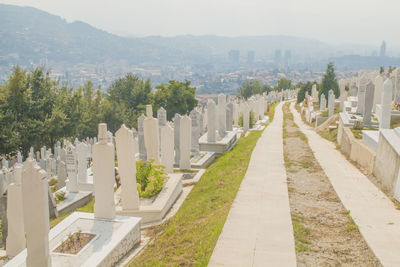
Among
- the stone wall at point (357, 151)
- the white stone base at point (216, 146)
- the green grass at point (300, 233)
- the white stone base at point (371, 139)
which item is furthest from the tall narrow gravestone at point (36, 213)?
the white stone base at point (216, 146)

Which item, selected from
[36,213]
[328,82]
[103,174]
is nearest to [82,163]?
[103,174]

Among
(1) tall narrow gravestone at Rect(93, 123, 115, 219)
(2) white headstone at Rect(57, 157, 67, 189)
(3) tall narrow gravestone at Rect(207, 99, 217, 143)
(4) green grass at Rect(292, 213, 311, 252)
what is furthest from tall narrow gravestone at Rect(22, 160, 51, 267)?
(3) tall narrow gravestone at Rect(207, 99, 217, 143)

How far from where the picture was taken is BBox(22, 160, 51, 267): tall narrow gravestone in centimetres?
508

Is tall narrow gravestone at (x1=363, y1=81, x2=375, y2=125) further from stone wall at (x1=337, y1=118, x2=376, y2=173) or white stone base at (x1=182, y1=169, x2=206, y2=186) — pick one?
white stone base at (x1=182, y1=169, x2=206, y2=186)

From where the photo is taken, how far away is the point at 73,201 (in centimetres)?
1098

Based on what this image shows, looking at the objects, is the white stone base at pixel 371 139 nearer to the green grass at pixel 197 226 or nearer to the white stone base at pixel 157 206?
the green grass at pixel 197 226

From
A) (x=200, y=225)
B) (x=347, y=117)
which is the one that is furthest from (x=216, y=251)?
(x=347, y=117)

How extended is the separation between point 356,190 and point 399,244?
329 centimetres

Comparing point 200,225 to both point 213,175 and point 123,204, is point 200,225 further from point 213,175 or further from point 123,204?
point 213,175

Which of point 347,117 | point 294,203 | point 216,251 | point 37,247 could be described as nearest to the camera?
point 37,247

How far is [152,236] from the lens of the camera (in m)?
7.32

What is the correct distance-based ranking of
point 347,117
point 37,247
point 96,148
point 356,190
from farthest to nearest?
point 347,117, point 356,190, point 96,148, point 37,247

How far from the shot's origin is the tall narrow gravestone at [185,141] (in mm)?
12320

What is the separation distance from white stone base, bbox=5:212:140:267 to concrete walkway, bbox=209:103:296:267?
5.65 ft
